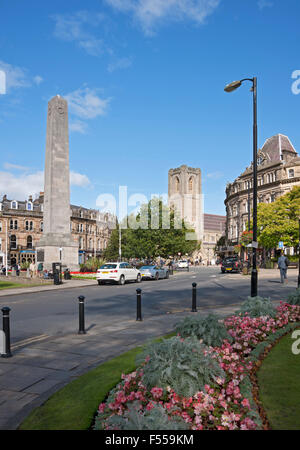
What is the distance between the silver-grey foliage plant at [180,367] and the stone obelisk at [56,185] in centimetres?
2945

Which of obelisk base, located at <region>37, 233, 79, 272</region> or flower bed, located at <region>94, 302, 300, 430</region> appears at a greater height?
obelisk base, located at <region>37, 233, 79, 272</region>

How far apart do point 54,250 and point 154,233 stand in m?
23.2

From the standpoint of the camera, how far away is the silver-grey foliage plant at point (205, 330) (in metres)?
6.29

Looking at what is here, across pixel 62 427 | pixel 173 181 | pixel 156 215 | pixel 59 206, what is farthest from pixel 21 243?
pixel 173 181

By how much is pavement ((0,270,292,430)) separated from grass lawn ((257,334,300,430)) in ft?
9.31

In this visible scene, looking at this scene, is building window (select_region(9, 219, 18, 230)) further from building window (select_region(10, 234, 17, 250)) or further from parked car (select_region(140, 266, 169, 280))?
parked car (select_region(140, 266, 169, 280))

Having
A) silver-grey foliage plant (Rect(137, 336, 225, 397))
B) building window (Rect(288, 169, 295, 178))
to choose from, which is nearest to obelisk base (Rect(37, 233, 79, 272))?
silver-grey foliage plant (Rect(137, 336, 225, 397))

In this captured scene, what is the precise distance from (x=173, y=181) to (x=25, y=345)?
145754 mm

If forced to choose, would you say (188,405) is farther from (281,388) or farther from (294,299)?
(294,299)

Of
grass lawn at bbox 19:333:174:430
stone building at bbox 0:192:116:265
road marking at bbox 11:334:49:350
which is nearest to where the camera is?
grass lawn at bbox 19:333:174:430

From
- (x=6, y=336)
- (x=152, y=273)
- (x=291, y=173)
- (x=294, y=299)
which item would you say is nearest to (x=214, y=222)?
(x=291, y=173)

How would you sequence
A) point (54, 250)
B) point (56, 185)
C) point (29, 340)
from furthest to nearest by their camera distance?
point (54, 250) → point (56, 185) → point (29, 340)

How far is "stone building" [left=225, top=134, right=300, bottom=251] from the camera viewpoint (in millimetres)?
71812

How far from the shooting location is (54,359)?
7.12 metres
